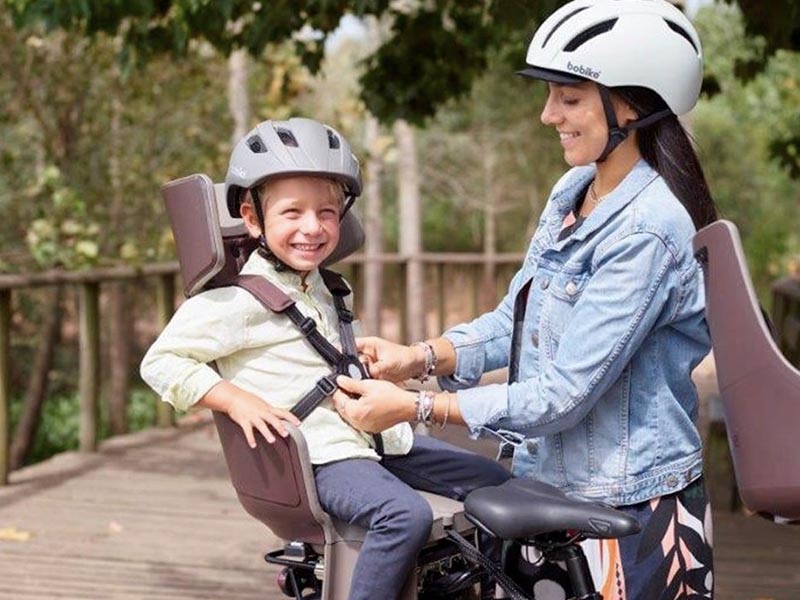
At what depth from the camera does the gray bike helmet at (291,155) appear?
3217mm

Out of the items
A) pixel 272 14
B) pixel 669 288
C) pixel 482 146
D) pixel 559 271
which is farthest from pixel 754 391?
pixel 482 146

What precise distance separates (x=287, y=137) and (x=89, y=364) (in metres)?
6.32

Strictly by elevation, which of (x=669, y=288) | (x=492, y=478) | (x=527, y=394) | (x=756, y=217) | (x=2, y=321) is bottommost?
(x=756, y=217)

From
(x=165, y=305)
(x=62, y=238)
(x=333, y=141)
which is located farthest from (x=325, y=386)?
(x=62, y=238)

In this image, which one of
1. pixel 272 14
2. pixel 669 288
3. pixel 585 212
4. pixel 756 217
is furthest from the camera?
pixel 756 217

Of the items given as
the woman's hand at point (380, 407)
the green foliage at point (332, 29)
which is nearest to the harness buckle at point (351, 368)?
the woman's hand at point (380, 407)

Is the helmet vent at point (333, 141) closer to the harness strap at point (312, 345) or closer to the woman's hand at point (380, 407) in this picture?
the harness strap at point (312, 345)

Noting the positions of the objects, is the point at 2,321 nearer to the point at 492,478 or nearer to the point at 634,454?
the point at 492,478

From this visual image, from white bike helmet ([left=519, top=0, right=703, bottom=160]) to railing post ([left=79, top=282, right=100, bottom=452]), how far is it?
6.65 metres

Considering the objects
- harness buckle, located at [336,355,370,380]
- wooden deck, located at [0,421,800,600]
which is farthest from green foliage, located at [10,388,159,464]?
harness buckle, located at [336,355,370,380]

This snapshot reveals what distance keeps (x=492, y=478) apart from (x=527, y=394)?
63 cm

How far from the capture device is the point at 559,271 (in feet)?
9.81

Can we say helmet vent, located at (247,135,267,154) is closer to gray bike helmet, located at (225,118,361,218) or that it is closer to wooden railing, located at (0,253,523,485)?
gray bike helmet, located at (225,118,361,218)

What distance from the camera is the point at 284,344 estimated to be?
3.27 metres
